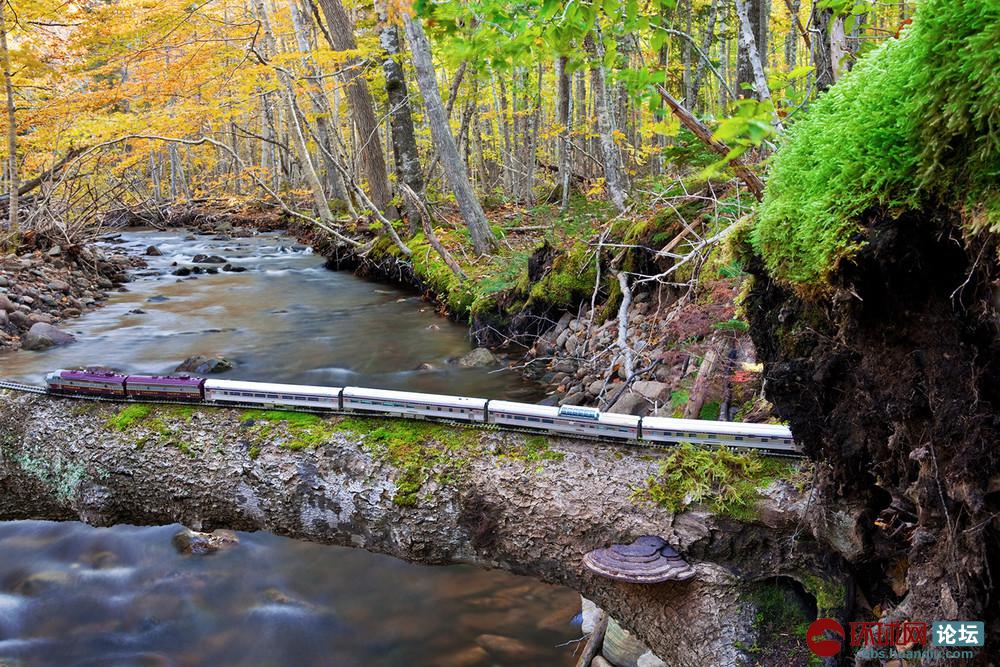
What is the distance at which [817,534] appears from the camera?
2219 mm

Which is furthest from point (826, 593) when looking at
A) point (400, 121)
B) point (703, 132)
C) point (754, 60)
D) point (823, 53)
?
→ point (400, 121)

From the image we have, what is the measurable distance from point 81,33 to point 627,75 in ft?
56.0

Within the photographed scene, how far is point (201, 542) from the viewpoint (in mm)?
5074

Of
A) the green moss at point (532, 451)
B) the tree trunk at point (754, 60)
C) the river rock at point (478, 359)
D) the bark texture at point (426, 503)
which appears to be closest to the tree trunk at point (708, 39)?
the tree trunk at point (754, 60)

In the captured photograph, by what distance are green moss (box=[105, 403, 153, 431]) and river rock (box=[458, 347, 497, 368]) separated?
16.7ft

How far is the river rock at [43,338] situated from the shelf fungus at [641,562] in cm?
1053

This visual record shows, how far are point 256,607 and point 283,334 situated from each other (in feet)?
22.0

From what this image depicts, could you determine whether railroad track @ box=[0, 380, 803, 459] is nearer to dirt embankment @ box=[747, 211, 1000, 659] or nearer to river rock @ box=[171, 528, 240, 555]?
dirt embankment @ box=[747, 211, 1000, 659]

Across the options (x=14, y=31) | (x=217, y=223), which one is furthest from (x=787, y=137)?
(x=217, y=223)

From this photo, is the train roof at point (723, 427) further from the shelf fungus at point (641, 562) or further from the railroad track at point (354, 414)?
the shelf fungus at point (641, 562)

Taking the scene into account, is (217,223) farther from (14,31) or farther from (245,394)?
(245,394)

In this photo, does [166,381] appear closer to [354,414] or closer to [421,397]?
[354,414]

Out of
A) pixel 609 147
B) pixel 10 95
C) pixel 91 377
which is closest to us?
pixel 91 377

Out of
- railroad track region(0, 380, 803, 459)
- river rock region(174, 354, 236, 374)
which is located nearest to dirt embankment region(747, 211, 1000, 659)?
railroad track region(0, 380, 803, 459)
